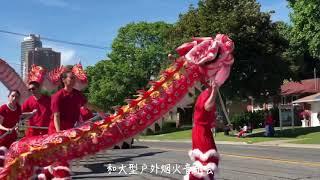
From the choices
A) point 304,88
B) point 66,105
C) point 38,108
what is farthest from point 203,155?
point 304,88

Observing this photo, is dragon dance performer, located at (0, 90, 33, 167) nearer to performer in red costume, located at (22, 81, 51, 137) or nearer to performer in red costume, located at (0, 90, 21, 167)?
performer in red costume, located at (0, 90, 21, 167)

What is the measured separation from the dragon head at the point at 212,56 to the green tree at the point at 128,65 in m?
53.2

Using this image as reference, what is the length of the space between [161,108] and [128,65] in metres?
58.1

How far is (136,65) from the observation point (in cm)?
6456

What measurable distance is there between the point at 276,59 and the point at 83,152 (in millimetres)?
34452

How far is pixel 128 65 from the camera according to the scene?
64.4 metres

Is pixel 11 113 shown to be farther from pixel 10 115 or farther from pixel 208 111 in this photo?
pixel 208 111

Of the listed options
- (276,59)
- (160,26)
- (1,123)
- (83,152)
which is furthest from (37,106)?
(160,26)

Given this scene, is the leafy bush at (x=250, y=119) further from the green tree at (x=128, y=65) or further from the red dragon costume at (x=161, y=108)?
the red dragon costume at (x=161, y=108)

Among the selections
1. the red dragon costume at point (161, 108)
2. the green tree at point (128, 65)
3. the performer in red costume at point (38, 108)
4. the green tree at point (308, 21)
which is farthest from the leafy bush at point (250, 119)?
the red dragon costume at point (161, 108)

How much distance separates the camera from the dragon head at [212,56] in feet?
21.0

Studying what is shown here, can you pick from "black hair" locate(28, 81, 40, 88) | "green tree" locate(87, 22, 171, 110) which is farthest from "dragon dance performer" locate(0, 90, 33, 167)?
"green tree" locate(87, 22, 171, 110)

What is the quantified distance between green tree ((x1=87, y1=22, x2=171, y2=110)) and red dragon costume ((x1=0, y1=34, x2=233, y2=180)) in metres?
53.0

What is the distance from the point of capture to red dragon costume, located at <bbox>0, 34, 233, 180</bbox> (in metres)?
6.39
